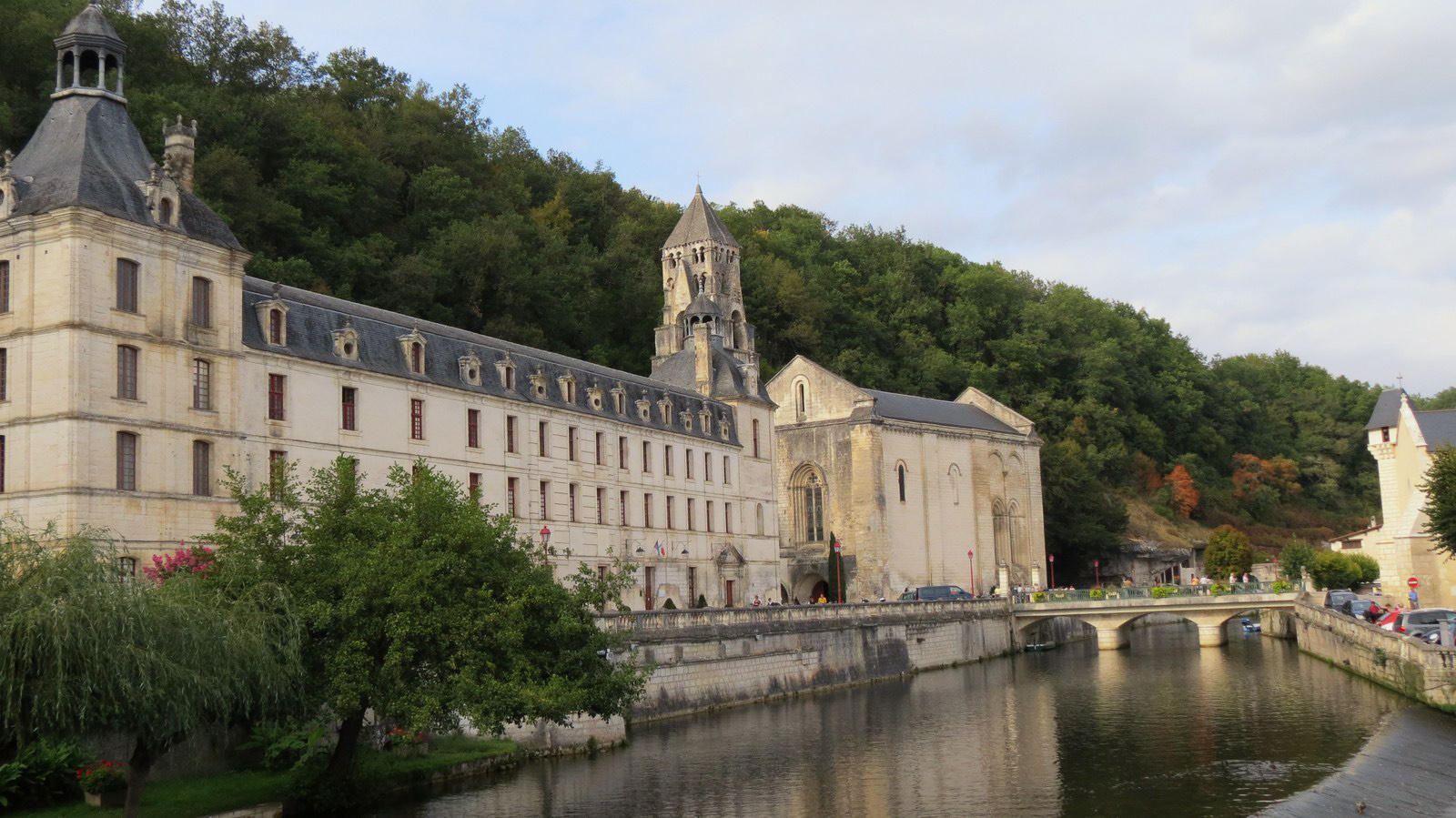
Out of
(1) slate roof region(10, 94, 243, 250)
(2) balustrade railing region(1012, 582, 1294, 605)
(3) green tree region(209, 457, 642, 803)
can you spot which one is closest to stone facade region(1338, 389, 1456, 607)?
(2) balustrade railing region(1012, 582, 1294, 605)

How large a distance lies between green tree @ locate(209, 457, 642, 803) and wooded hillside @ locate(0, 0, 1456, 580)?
30.1 m

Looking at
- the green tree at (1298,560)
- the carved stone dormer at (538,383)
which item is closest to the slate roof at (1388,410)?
the green tree at (1298,560)

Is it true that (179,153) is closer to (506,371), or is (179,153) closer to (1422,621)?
(506,371)

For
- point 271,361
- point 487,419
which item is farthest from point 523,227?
point 271,361

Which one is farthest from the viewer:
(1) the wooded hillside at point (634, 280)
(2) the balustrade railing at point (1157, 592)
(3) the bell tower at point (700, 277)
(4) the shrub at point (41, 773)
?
(3) the bell tower at point (700, 277)

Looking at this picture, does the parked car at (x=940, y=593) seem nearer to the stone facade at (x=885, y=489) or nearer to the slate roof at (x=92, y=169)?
the stone facade at (x=885, y=489)

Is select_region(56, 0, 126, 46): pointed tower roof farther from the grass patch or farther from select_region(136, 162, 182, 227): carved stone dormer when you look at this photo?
the grass patch

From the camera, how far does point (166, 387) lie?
3169 centimetres

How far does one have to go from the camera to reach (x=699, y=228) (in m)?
78.1

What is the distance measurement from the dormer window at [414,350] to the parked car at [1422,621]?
30350 mm

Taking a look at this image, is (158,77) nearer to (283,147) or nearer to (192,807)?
(283,147)

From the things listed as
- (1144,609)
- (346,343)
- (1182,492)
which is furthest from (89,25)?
(1182,492)

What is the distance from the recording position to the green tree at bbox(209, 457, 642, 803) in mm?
23703

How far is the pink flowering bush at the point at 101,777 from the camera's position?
22.2 meters
